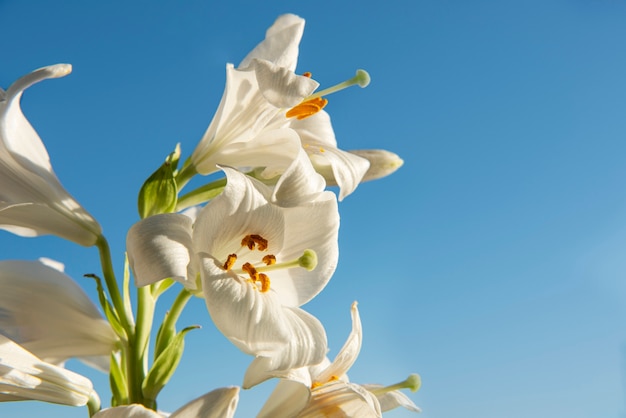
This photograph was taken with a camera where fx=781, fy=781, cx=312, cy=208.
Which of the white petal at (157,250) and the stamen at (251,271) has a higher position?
the stamen at (251,271)

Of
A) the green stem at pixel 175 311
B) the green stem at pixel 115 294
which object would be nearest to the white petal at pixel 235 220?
the green stem at pixel 175 311

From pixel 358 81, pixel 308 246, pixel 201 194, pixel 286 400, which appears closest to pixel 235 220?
pixel 308 246

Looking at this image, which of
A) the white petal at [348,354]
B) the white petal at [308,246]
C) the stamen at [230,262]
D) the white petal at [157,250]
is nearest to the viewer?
the white petal at [157,250]

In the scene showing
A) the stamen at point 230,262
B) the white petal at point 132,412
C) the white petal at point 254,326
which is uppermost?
the stamen at point 230,262

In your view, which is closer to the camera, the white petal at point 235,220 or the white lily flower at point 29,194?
the white petal at point 235,220

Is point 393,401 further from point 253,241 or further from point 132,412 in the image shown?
point 132,412

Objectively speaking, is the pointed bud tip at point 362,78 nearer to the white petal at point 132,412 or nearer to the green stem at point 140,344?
the green stem at point 140,344

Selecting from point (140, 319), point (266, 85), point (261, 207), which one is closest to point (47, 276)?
point (140, 319)
